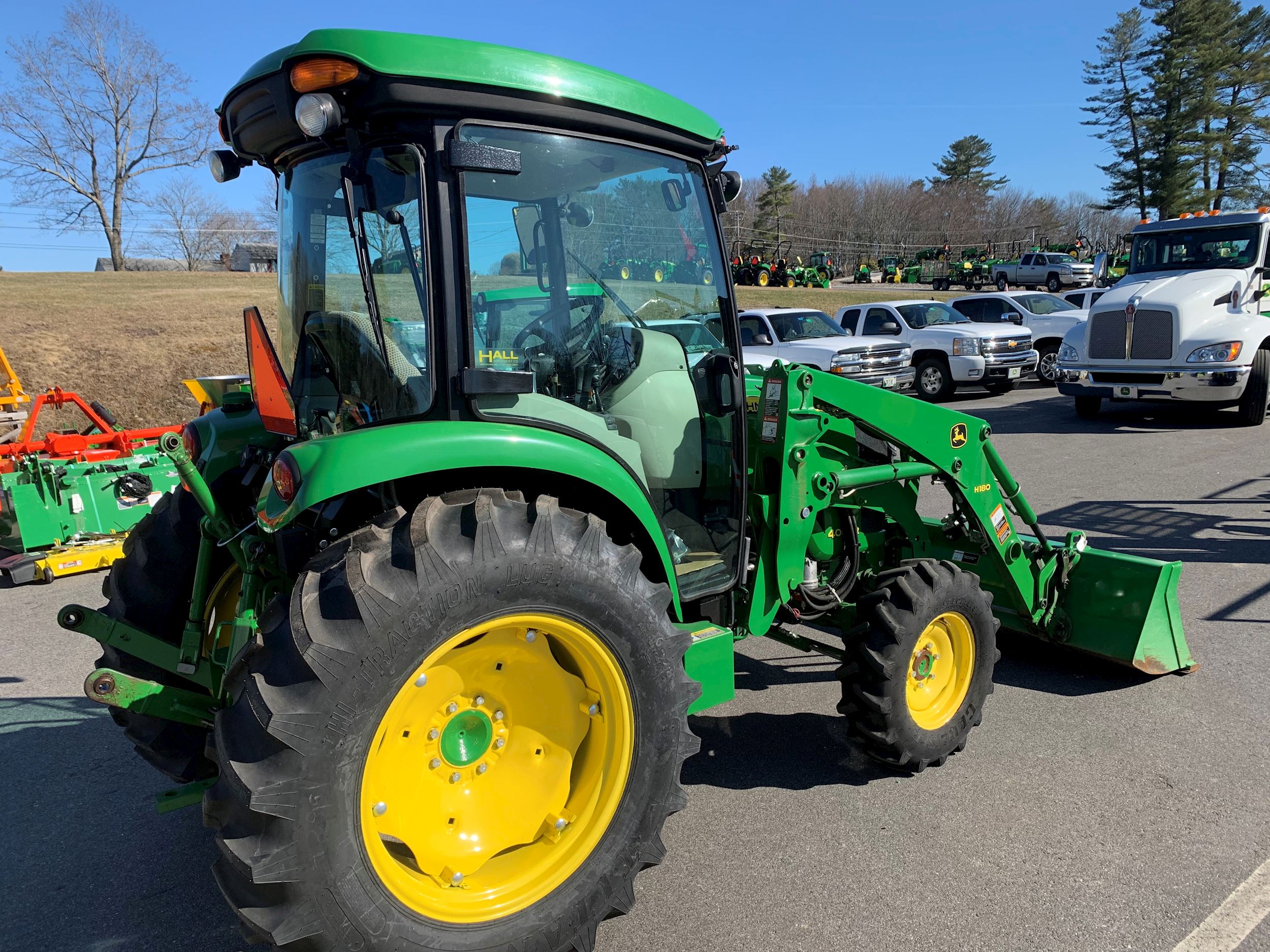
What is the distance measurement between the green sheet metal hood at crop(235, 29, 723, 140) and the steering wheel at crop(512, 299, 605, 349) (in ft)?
2.18

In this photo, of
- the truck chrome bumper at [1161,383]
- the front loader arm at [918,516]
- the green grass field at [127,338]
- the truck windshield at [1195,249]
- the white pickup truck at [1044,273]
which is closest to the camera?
the front loader arm at [918,516]

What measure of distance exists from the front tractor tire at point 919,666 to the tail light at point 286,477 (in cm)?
232

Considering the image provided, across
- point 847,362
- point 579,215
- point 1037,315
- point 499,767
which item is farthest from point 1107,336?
point 499,767

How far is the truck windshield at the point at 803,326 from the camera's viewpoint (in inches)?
618

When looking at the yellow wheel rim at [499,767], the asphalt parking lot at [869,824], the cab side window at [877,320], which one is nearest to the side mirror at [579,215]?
the yellow wheel rim at [499,767]

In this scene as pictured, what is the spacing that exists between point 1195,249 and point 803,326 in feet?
20.3

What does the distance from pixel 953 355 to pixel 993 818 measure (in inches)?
544

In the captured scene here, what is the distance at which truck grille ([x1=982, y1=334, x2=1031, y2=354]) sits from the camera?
15766mm

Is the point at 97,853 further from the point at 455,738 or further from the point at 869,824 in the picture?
the point at 869,824

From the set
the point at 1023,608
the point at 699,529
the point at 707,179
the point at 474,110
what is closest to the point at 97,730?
the point at 699,529

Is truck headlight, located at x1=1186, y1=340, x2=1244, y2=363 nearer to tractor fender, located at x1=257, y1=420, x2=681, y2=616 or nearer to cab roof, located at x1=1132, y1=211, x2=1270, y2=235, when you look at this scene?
cab roof, located at x1=1132, y1=211, x2=1270, y2=235

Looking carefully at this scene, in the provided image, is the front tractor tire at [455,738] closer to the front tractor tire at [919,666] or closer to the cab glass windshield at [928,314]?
the front tractor tire at [919,666]

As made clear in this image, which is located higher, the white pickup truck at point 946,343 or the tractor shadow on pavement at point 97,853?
the white pickup truck at point 946,343

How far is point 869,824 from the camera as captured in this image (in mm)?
3334
